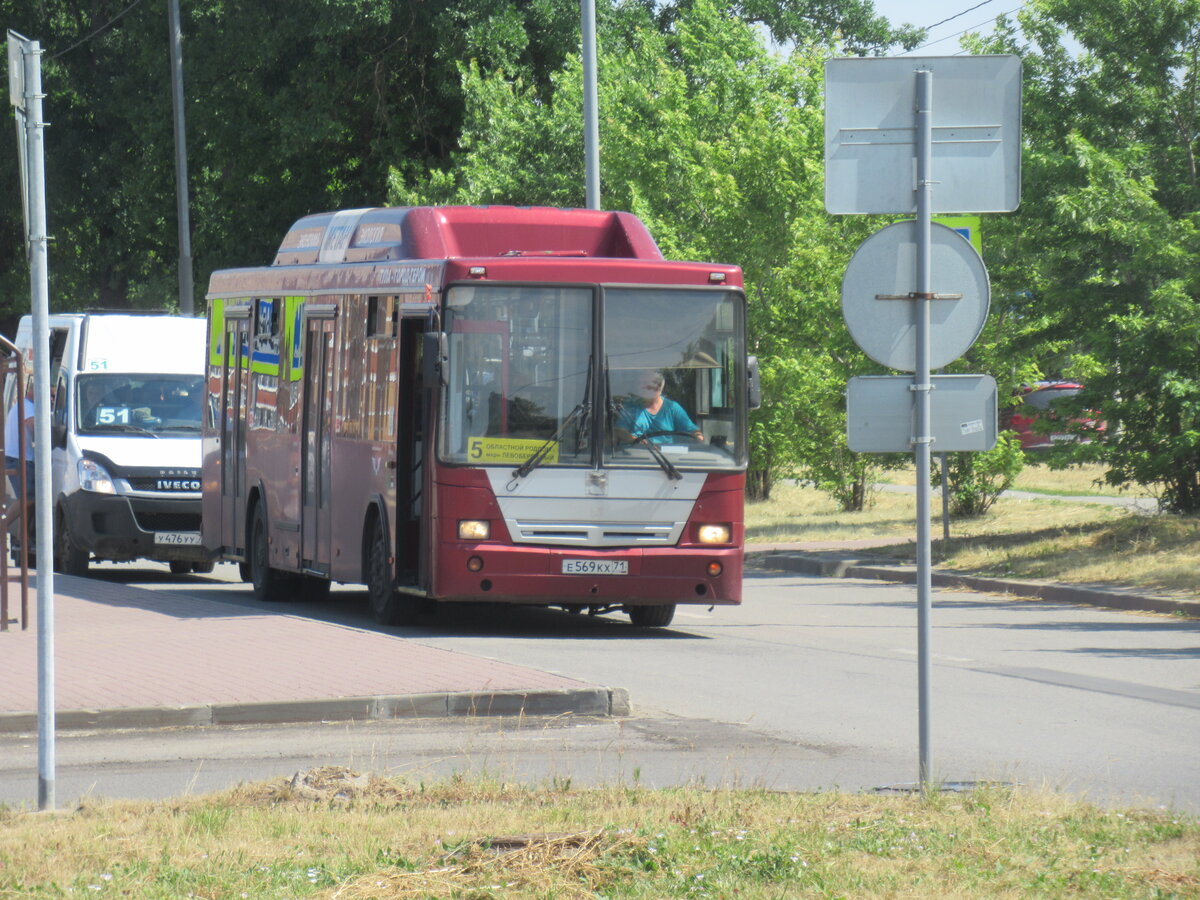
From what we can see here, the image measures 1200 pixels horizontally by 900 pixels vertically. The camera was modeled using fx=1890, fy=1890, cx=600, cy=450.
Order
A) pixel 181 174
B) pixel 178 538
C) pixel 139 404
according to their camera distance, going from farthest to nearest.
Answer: pixel 181 174, pixel 139 404, pixel 178 538

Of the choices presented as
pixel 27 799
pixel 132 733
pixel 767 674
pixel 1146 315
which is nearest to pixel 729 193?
pixel 1146 315

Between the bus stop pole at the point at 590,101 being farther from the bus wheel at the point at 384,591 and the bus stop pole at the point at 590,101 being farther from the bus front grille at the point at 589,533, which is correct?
the bus front grille at the point at 589,533

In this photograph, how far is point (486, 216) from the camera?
15297 mm

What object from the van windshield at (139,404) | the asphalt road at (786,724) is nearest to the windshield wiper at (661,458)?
the asphalt road at (786,724)

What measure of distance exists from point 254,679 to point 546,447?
12.3 ft

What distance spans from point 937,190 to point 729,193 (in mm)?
20500

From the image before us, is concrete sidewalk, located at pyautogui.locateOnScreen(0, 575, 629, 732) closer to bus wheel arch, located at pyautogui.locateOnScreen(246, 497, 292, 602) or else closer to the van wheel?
bus wheel arch, located at pyautogui.locateOnScreen(246, 497, 292, 602)

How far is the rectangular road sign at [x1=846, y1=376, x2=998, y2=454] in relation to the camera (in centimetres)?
753

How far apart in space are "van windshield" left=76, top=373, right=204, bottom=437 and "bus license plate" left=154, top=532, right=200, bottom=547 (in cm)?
117

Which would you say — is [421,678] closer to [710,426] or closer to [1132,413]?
[710,426]

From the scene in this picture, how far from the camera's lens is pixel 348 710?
9.99 m

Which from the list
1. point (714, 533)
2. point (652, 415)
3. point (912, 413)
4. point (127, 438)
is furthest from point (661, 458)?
point (127, 438)

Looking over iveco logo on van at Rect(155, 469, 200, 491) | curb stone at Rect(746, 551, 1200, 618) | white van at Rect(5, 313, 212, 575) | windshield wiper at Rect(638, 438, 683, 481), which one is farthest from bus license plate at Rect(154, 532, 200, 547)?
windshield wiper at Rect(638, 438, 683, 481)

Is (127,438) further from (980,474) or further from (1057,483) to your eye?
(1057,483)
